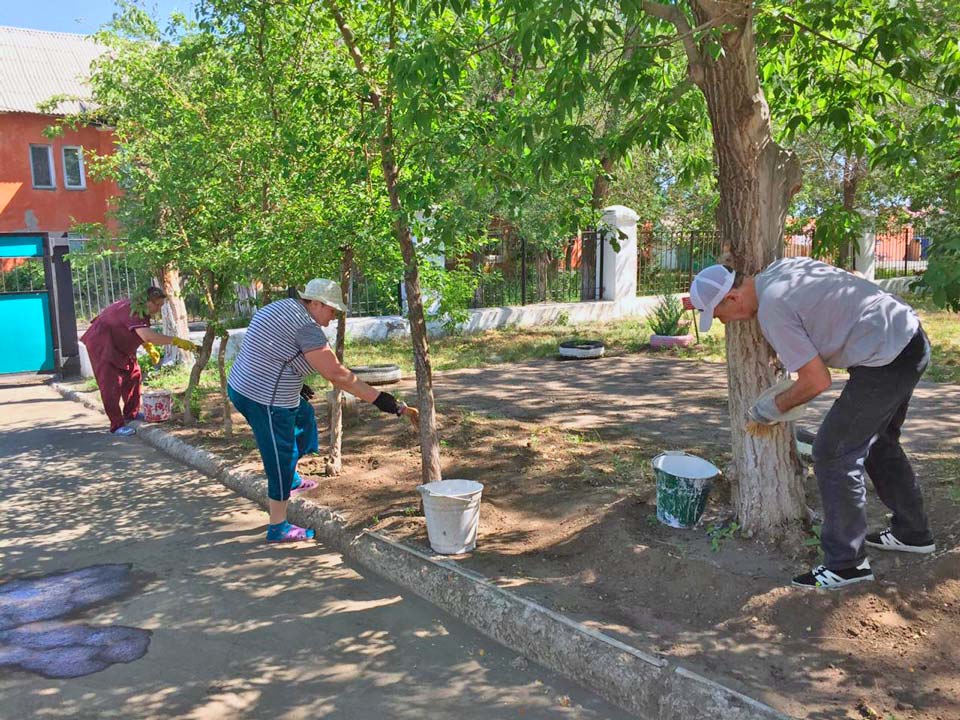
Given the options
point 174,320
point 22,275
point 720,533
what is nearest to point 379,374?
point 174,320

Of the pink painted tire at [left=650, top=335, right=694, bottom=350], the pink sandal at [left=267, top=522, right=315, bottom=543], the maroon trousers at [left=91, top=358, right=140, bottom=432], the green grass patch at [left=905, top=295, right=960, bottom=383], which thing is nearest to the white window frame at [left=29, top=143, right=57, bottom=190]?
the maroon trousers at [left=91, top=358, right=140, bottom=432]

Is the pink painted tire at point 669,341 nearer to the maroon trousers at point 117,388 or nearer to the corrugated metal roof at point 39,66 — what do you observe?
the maroon trousers at point 117,388

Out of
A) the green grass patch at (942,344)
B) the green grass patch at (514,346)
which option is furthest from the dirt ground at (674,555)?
the green grass patch at (514,346)

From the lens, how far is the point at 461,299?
21.1 feet

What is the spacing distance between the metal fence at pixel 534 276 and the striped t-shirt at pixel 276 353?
11.4 m

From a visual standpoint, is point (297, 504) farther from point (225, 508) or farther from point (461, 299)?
point (461, 299)

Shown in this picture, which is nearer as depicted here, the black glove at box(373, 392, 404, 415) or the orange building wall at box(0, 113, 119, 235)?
the black glove at box(373, 392, 404, 415)

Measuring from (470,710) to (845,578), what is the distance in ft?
5.87

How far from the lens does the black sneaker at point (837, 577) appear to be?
363cm

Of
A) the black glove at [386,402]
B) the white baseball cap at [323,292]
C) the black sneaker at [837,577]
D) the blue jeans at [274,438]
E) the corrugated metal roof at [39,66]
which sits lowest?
the black sneaker at [837,577]

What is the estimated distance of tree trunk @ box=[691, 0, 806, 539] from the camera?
4199mm

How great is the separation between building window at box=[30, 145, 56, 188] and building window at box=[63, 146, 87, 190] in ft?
1.27

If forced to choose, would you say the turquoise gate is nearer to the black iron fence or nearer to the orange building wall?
the orange building wall

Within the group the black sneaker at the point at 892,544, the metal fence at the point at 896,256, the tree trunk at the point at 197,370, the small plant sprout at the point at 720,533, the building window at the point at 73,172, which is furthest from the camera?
the metal fence at the point at 896,256
